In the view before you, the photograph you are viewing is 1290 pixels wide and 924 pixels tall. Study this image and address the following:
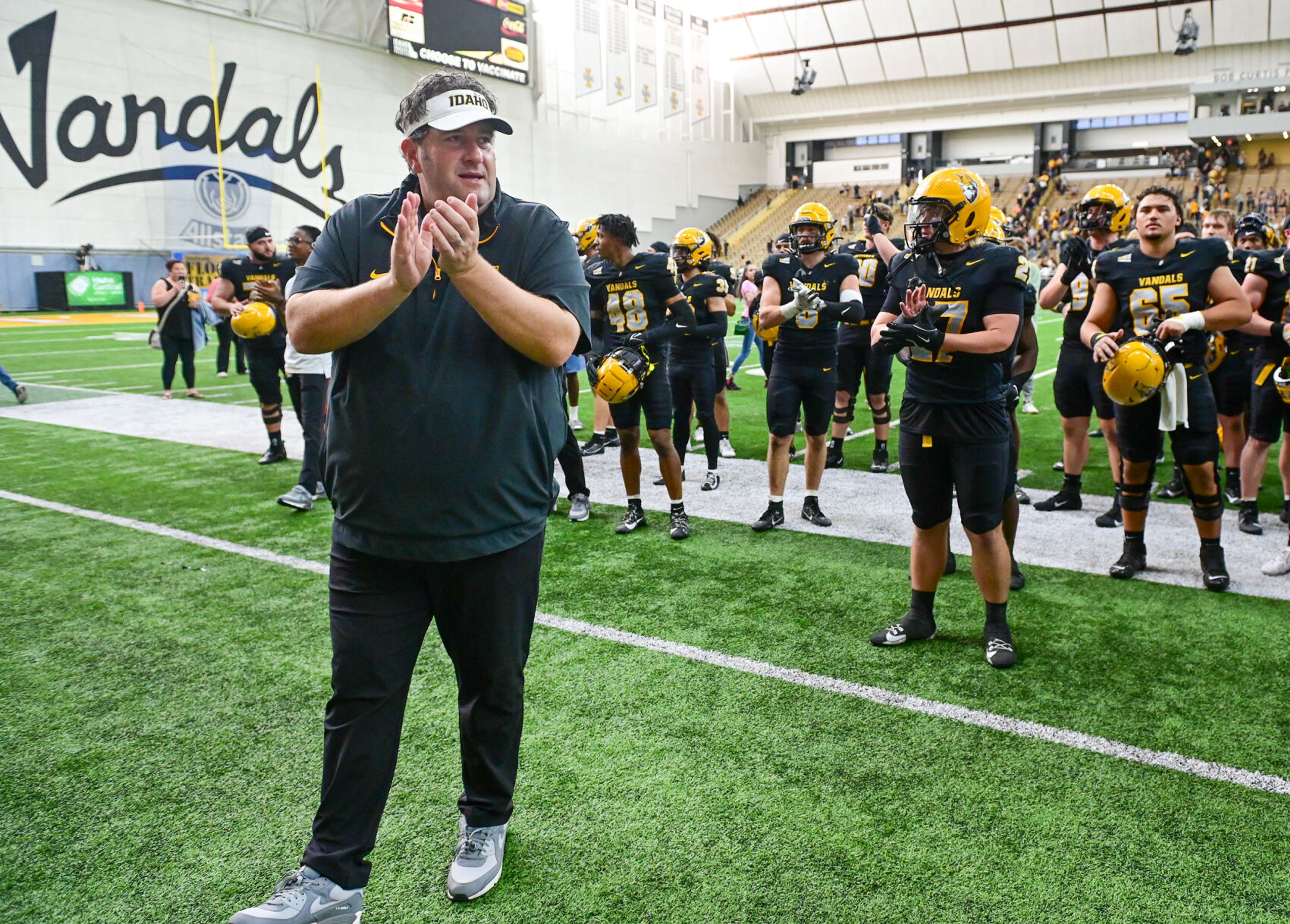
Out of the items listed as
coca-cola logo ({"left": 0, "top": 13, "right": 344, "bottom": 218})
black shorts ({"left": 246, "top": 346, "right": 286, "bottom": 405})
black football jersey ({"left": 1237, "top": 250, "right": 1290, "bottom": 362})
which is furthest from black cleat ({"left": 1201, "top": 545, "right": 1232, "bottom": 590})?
coca-cola logo ({"left": 0, "top": 13, "right": 344, "bottom": 218})

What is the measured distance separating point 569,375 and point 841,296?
4348 mm

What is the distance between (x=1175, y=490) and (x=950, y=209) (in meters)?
4.47

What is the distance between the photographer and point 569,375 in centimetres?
1017

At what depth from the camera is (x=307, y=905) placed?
7.63ft

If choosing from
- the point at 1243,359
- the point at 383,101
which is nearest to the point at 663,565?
the point at 1243,359

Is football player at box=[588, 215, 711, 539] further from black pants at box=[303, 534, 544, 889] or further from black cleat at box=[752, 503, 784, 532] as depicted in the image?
black pants at box=[303, 534, 544, 889]

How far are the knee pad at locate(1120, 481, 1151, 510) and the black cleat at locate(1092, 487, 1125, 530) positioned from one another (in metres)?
1.13

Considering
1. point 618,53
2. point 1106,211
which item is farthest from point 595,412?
point 618,53

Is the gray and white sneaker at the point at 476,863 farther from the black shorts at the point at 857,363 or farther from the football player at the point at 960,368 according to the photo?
the black shorts at the point at 857,363

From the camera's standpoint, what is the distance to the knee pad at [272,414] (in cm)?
862

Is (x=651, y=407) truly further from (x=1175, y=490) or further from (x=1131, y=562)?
(x=1175, y=490)

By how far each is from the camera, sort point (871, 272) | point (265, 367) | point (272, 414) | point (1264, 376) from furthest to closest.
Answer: point (272, 414), point (871, 272), point (265, 367), point (1264, 376)

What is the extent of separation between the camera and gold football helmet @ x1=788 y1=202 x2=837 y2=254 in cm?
646

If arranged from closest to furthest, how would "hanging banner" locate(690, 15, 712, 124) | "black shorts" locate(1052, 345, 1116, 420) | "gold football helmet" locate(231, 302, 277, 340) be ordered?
"black shorts" locate(1052, 345, 1116, 420)
"gold football helmet" locate(231, 302, 277, 340)
"hanging banner" locate(690, 15, 712, 124)
